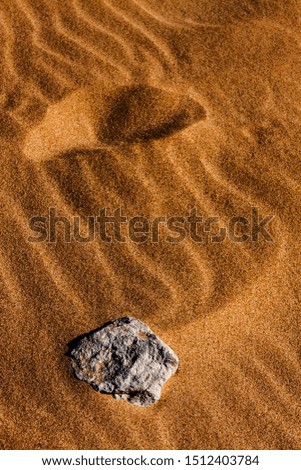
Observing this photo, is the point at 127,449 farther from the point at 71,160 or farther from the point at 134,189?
the point at 71,160

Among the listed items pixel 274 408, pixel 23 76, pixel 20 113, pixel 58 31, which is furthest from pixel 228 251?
pixel 58 31

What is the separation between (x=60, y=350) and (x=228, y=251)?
2.58 feet

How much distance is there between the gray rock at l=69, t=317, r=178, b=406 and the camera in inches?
78.2

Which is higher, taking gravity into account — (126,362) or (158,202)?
(158,202)

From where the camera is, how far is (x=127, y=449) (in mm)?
1929

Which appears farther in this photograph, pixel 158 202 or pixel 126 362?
pixel 158 202

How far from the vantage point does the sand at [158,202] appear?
6.57 feet

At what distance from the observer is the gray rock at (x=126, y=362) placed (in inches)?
78.2

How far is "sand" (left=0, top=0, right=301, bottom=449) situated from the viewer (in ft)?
6.57

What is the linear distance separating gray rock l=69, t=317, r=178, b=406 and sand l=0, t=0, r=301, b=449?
0.05 metres

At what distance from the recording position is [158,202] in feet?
8.24

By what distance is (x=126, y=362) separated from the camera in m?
2.00

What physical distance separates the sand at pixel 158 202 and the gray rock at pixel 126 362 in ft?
0.15

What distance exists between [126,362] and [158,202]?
2.56 feet
